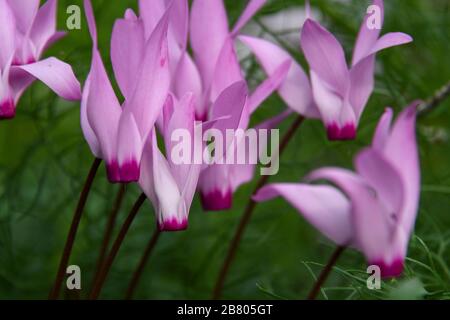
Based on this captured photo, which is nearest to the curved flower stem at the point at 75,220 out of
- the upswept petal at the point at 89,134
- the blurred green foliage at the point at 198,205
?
the upswept petal at the point at 89,134

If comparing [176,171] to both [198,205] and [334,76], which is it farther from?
[198,205]

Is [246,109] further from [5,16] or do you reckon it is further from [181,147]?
[5,16]

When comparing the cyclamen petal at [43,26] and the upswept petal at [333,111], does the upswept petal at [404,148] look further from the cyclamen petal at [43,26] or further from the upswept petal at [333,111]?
the cyclamen petal at [43,26]

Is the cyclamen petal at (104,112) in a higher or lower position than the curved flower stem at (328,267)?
higher

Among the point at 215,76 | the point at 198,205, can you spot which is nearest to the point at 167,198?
the point at 215,76
